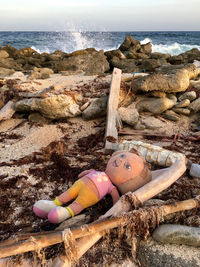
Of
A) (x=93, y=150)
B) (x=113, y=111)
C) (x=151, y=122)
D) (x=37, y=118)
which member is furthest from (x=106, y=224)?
(x=37, y=118)

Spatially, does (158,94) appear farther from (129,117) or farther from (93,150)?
→ (93,150)

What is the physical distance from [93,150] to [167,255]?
299 centimetres

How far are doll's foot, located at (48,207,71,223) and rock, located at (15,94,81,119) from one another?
4089 millimetres

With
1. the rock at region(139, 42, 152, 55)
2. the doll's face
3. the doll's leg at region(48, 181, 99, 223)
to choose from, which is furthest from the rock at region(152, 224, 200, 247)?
the rock at region(139, 42, 152, 55)

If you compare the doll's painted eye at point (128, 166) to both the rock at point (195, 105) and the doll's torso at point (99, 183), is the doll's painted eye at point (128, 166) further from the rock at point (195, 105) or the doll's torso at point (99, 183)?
the rock at point (195, 105)

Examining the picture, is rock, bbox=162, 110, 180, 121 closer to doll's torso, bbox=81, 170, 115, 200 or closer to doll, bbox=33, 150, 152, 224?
doll, bbox=33, 150, 152, 224

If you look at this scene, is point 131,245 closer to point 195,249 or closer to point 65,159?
point 195,249

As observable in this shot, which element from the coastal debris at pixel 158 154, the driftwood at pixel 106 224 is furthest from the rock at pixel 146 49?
the driftwood at pixel 106 224

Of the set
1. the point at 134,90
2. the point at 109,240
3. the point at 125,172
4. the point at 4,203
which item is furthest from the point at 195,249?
the point at 134,90

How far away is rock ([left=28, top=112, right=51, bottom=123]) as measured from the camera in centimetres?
684

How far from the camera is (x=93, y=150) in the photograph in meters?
5.36

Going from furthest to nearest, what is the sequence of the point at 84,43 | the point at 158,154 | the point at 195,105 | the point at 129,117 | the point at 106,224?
1. the point at 84,43
2. the point at 195,105
3. the point at 129,117
4. the point at 158,154
5. the point at 106,224

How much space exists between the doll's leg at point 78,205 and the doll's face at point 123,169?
40 cm

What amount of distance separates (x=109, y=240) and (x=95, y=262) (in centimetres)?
29
